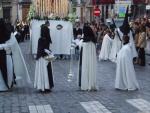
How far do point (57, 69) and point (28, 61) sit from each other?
186 inches

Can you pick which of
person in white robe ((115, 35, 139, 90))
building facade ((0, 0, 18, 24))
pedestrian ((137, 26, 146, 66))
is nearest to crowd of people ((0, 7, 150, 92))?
person in white robe ((115, 35, 139, 90))

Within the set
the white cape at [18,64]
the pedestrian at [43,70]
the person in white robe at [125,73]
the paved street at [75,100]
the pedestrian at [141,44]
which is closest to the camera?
the paved street at [75,100]

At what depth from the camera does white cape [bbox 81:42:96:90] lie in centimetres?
1631

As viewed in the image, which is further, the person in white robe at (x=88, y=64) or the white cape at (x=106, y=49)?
the white cape at (x=106, y=49)

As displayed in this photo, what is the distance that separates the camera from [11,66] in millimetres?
16641

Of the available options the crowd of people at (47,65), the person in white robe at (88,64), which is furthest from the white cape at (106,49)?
the person in white robe at (88,64)

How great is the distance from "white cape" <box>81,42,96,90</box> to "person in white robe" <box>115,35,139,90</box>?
759 mm

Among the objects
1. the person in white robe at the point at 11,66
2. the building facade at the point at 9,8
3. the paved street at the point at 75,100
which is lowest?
the building facade at the point at 9,8

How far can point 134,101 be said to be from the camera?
1410 centimetres

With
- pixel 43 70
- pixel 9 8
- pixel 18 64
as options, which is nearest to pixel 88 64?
pixel 43 70

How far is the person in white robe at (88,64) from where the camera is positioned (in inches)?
642

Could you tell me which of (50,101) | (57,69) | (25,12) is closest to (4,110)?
(50,101)

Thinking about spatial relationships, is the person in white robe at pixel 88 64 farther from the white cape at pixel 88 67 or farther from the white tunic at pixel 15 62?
the white tunic at pixel 15 62

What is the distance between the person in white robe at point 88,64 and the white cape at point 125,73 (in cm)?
75
